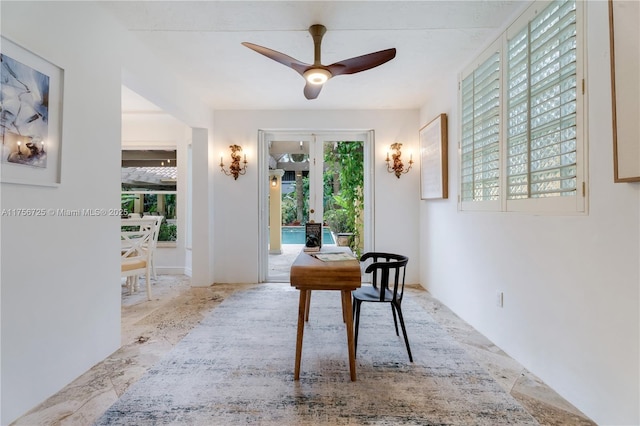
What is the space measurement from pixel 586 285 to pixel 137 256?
4221 mm

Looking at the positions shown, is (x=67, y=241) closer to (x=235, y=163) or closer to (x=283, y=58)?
(x=283, y=58)

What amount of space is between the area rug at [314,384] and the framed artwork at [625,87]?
4.41 ft

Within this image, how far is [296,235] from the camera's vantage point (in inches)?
184

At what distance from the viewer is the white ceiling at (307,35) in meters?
1.99

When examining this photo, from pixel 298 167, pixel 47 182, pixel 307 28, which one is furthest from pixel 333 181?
pixel 47 182

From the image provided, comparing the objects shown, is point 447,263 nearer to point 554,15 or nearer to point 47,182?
point 554,15

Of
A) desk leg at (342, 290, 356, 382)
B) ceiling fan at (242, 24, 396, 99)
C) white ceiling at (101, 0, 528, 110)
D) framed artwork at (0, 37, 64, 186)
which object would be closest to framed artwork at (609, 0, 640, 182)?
white ceiling at (101, 0, 528, 110)

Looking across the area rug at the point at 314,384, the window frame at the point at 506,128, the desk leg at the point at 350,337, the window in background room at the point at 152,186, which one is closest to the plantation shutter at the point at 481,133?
the window frame at the point at 506,128

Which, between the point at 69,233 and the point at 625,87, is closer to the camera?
the point at 625,87

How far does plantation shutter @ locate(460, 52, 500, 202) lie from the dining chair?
11.9 feet

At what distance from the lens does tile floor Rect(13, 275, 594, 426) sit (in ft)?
4.86

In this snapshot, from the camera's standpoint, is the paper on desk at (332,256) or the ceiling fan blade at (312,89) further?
the ceiling fan blade at (312,89)

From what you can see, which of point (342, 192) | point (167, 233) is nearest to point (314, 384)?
point (342, 192)

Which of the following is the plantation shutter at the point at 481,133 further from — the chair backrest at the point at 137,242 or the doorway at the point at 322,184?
the chair backrest at the point at 137,242
